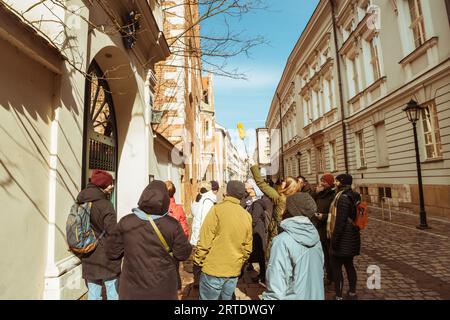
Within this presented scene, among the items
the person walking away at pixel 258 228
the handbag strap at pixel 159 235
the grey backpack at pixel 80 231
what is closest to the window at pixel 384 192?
the person walking away at pixel 258 228

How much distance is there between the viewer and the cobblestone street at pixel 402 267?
4117mm

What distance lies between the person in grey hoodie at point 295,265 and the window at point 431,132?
1085 centimetres

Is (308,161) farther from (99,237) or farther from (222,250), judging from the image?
(99,237)

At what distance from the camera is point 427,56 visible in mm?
10484

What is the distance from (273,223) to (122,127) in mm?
4885

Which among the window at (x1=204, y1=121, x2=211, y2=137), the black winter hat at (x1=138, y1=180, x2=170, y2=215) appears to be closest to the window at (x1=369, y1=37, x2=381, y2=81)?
the black winter hat at (x1=138, y1=180, x2=170, y2=215)

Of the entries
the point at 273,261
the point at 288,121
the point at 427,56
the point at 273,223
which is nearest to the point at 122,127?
the point at 273,223

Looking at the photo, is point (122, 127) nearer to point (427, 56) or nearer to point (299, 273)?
point (299, 273)

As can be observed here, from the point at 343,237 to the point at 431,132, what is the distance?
9.66 m

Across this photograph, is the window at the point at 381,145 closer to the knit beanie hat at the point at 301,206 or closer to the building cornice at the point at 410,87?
the building cornice at the point at 410,87

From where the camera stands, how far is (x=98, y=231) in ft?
9.88

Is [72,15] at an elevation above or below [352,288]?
above

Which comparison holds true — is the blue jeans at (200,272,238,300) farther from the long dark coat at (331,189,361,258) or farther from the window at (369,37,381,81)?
the window at (369,37,381,81)
